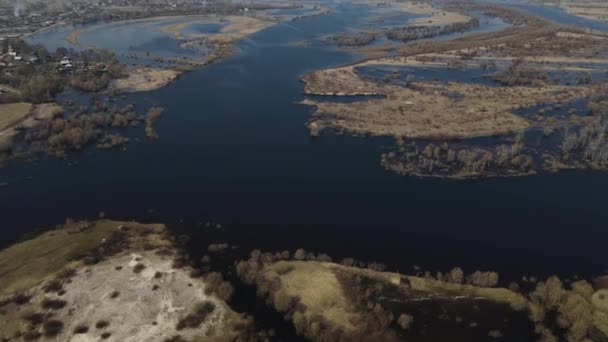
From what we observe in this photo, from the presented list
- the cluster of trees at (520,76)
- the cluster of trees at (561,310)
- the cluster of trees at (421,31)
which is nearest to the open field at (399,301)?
the cluster of trees at (561,310)

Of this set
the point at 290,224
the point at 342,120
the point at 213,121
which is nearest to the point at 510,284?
the point at 290,224

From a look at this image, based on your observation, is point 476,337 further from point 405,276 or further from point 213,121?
point 213,121

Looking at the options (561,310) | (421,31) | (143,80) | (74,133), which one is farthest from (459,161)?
(421,31)

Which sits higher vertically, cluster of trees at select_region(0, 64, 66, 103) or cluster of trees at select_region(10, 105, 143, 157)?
cluster of trees at select_region(0, 64, 66, 103)

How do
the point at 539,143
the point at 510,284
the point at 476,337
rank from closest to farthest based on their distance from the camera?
the point at 476,337 → the point at 510,284 → the point at 539,143

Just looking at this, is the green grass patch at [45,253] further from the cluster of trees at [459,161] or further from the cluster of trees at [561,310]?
the cluster of trees at [561,310]

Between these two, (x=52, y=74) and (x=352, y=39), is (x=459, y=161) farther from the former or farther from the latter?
(x=352, y=39)

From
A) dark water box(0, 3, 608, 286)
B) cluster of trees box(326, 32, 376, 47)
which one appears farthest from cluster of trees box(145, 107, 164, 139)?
cluster of trees box(326, 32, 376, 47)

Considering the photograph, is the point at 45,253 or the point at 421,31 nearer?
the point at 45,253

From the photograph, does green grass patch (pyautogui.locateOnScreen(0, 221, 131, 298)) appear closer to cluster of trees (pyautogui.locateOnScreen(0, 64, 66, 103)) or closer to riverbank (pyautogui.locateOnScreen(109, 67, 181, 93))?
cluster of trees (pyautogui.locateOnScreen(0, 64, 66, 103))
